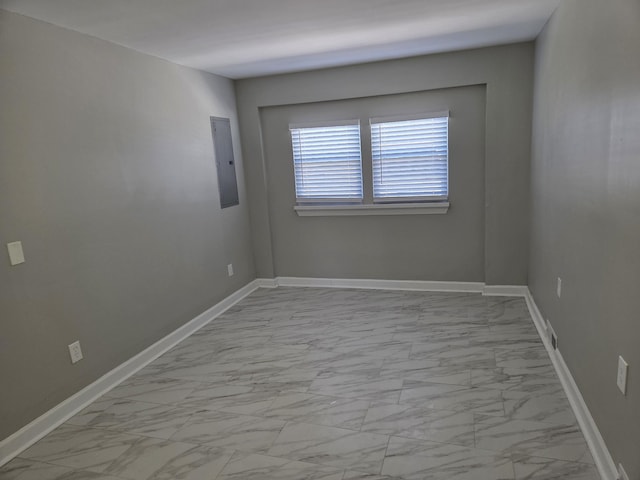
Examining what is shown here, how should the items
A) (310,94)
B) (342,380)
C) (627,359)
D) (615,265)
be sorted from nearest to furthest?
(627,359) < (615,265) < (342,380) < (310,94)

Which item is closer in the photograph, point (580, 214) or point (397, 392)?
point (580, 214)

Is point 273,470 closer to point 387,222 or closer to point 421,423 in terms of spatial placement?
point 421,423

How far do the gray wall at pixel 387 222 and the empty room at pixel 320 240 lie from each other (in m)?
0.02

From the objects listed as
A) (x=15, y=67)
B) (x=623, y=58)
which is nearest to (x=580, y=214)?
(x=623, y=58)

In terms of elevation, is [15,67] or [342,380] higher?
[15,67]

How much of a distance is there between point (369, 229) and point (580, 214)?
8.28 ft

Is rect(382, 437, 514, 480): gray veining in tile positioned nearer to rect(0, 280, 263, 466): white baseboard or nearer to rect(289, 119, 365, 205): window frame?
rect(0, 280, 263, 466): white baseboard

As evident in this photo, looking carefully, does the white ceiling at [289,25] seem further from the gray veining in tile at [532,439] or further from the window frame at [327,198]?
the gray veining in tile at [532,439]

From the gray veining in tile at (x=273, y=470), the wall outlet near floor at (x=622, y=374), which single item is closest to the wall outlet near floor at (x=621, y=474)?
the wall outlet near floor at (x=622, y=374)

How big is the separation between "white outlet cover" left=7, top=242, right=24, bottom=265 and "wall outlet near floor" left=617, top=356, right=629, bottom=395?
2.96 meters

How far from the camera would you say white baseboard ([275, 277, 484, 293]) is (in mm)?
4445

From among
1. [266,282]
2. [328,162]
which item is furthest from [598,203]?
[266,282]

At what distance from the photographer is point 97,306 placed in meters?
2.92

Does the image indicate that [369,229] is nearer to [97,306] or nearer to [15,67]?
[97,306]
